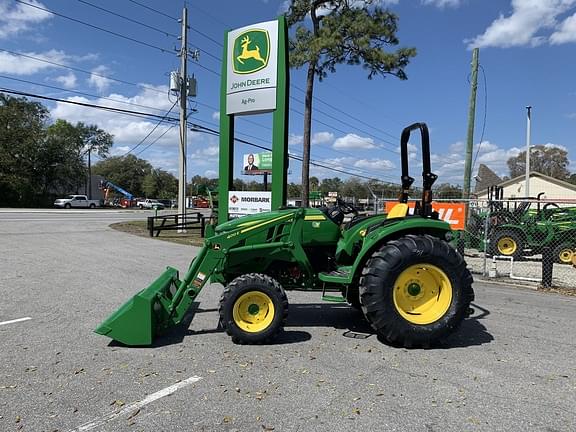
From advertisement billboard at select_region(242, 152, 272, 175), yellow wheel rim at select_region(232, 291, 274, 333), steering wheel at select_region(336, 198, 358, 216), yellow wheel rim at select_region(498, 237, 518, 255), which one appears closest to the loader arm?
yellow wheel rim at select_region(232, 291, 274, 333)

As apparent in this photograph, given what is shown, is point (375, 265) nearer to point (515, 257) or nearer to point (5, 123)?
point (515, 257)

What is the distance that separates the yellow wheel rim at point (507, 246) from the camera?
13.3m

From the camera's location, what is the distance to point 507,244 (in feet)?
44.2

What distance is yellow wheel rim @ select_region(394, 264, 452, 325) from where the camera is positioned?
4.78 meters

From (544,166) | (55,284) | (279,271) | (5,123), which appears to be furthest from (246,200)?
(544,166)

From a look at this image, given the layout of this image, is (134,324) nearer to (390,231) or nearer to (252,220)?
(252,220)

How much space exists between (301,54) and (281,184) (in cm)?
750

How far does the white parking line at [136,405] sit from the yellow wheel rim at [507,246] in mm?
11955

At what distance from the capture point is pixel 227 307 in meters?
4.61

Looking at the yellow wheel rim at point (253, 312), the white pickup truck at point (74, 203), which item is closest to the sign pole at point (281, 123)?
the yellow wheel rim at point (253, 312)

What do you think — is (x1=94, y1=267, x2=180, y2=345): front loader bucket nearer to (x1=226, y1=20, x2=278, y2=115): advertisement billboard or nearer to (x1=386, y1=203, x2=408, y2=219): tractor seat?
(x1=386, y1=203, x2=408, y2=219): tractor seat

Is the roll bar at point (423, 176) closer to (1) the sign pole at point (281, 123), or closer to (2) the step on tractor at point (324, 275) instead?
(2) the step on tractor at point (324, 275)

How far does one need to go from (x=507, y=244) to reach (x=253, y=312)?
11095 millimetres

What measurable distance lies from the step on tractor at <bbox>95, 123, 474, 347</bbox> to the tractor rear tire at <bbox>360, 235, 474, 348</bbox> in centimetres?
1
